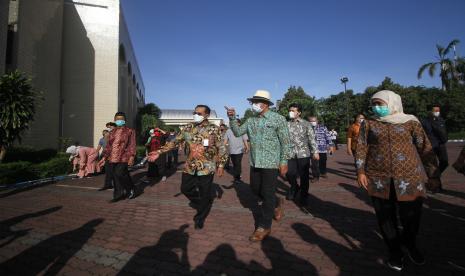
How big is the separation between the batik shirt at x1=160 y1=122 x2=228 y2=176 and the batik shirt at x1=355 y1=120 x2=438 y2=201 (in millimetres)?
2254

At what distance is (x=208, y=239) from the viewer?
3852 mm

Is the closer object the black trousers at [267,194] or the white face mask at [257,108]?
the black trousers at [267,194]

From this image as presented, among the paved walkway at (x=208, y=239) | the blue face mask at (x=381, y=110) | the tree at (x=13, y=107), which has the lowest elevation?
the paved walkway at (x=208, y=239)

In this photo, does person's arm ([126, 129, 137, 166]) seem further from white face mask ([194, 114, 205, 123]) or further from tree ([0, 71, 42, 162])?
tree ([0, 71, 42, 162])

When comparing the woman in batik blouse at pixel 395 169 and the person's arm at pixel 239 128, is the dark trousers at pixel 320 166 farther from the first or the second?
the woman in batik blouse at pixel 395 169

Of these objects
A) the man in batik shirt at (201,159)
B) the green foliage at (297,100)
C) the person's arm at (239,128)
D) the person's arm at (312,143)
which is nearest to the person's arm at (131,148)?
the man in batik shirt at (201,159)

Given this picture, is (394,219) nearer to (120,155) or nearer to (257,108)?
(257,108)

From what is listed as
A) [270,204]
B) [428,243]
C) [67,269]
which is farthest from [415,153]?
[67,269]

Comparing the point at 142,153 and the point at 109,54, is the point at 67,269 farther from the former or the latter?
the point at 109,54

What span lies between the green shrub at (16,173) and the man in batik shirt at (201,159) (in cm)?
592

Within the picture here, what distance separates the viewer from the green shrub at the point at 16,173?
818 centimetres

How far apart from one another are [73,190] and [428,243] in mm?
7874

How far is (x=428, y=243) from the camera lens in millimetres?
3590

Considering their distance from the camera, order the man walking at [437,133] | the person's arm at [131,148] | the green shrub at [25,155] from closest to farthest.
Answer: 1. the man walking at [437,133]
2. the person's arm at [131,148]
3. the green shrub at [25,155]
